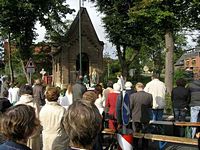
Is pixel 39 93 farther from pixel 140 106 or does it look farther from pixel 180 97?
pixel 180 97

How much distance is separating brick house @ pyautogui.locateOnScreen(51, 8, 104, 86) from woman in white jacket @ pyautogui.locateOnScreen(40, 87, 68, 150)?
155 feet

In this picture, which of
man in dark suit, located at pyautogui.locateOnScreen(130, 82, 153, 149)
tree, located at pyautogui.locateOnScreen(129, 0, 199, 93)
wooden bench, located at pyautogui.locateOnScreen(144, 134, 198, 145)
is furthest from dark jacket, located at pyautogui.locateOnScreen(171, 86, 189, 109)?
tree, located at pyautogui.locateOnScreen(129, 0, 199, 93)

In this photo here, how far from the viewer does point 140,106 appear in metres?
11.5

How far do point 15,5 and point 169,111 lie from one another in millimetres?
30586

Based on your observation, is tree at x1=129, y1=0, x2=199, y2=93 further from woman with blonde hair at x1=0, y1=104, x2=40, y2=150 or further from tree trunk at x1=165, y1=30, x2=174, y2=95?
woman with blonde hair at x1=0, y1=104, x2=40, y2=150

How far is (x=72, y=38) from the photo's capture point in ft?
184

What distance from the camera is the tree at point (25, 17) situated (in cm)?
4534

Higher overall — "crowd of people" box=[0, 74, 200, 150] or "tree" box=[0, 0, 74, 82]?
"tree" box=[0, 0, 74, 82]

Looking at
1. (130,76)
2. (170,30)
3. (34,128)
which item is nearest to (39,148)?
(34,128)

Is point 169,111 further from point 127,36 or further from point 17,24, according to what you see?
point 17,24

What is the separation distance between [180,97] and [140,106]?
64.1 inches

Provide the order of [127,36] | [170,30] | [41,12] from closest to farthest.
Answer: [170,30]
[127,36]
[41,12]

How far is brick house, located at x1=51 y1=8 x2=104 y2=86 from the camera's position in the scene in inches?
2172

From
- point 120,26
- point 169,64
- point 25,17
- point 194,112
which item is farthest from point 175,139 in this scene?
point 25,17
